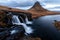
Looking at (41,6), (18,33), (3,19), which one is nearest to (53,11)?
(41,6)

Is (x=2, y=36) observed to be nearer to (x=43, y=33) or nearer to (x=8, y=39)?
(x=8, y=39)

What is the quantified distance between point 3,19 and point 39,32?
2902 mm

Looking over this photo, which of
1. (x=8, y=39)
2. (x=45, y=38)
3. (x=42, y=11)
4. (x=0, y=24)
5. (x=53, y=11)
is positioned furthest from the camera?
(x=53, y=11)

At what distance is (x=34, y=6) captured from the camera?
1277 inches

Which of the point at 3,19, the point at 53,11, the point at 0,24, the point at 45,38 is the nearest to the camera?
the point at 45,38

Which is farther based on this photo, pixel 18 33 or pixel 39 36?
pixel 39 36

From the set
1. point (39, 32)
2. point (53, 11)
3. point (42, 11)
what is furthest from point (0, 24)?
point (53, 11)

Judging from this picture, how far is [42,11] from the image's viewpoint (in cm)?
3212

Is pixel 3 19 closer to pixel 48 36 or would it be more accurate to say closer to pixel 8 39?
pixel 48 36

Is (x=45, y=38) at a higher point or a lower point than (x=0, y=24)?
lower

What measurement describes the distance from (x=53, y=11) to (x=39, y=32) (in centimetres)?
2132

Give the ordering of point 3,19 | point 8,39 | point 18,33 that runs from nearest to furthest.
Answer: point 8,39, point 18,33, point 3,19

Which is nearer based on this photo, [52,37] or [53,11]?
→ [52,37]

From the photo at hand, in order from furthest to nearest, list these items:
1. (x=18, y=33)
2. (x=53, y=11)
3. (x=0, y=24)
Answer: (x=53, y=11)
(x=0, y=24)
(x=18, y=33)
